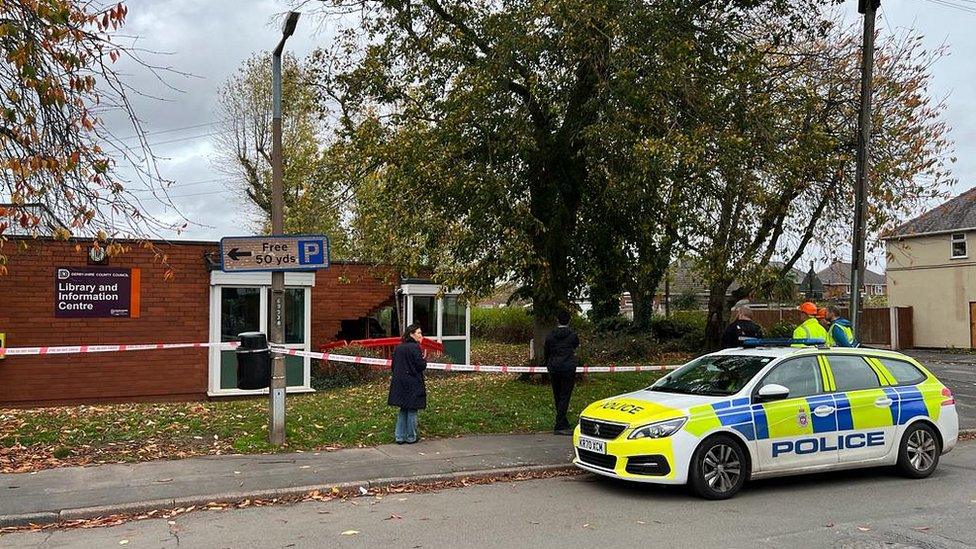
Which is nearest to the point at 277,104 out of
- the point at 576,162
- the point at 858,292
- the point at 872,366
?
the point at 576,162

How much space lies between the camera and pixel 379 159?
1282 centimetres

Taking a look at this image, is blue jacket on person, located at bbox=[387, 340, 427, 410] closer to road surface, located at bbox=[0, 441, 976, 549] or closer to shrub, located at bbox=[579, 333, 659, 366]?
road surface, located at bbox=[0, 441, 976, 549]

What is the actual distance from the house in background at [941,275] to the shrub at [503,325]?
14.8 metres

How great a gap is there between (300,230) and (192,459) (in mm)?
9160

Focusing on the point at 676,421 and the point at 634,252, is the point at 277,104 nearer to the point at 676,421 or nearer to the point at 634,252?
the point at 676,421

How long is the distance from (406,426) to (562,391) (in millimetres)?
2212

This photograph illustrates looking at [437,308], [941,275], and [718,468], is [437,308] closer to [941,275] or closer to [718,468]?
[718,468]

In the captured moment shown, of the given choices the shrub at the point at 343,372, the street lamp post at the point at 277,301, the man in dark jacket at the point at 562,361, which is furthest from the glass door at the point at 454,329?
the street lamp post at the point at 277,301

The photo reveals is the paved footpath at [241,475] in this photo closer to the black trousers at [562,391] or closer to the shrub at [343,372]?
the black trousers at [562,391]

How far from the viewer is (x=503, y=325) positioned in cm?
3158

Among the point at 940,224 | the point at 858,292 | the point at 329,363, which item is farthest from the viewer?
the point at 940,224

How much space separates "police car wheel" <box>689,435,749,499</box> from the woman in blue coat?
12.4ft

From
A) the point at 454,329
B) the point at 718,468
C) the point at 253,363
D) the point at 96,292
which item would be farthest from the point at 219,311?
the point at 718,468

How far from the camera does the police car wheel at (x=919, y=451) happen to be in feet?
29.0
